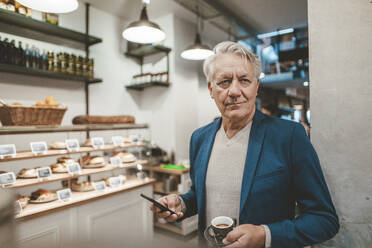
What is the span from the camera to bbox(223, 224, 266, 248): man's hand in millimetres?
844

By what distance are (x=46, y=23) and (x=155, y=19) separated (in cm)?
211

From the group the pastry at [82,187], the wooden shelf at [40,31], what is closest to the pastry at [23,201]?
the pastry at [82,187]

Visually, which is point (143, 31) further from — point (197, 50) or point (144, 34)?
A: point (197, 50)

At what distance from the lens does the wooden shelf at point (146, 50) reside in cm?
390

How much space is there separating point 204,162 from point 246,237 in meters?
0.51

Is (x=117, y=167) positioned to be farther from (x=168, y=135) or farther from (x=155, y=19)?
(x=155, y=19)

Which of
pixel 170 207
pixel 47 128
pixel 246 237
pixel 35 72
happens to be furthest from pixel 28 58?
pixel 246 237

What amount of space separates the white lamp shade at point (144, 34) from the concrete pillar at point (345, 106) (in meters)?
1.74

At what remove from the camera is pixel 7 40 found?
8.33ft

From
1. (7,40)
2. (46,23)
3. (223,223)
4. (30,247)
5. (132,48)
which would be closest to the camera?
(30,247)

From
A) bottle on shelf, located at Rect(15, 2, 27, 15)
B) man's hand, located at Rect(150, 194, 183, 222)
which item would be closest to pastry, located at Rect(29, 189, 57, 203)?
man's hand, located at Rect(150, 194, 183, 222)

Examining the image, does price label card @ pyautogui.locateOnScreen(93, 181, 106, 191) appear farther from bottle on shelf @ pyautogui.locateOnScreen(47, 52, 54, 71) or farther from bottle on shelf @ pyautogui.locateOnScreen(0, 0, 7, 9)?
bottle on shelf @ pyautogui.locateOnScreen(0, 0, 7, 9)

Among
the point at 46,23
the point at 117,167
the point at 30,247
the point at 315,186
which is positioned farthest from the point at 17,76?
the point at 315,186

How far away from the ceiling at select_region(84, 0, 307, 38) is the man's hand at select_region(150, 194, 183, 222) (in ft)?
10.6
